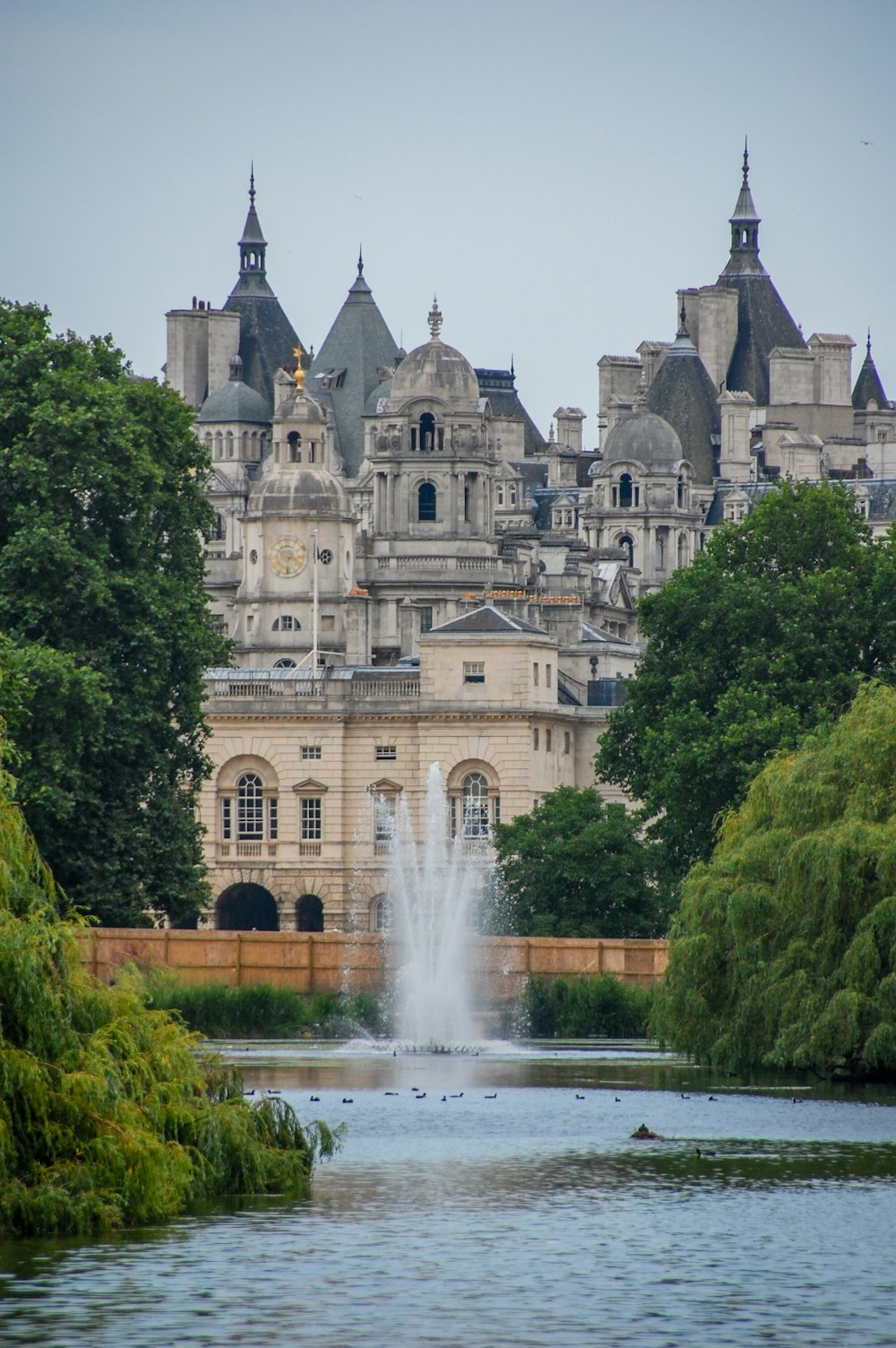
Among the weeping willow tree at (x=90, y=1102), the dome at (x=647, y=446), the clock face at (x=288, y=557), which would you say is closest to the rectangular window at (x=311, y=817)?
the clock face at (x=288, y=557)

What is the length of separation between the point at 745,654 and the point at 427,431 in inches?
2861

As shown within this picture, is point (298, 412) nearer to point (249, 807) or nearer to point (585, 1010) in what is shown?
point (249, 807)

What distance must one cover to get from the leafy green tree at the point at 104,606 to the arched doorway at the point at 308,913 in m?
37.3

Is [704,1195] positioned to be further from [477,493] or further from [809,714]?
[477,493]

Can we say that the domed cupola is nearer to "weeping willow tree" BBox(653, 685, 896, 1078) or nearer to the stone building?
the stone building

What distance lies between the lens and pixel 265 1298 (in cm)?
3369

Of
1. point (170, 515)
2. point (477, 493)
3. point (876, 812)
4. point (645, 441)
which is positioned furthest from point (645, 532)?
point (876, 812)

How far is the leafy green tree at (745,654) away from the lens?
274 feet

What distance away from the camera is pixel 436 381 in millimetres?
157250

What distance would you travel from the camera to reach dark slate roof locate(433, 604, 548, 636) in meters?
111

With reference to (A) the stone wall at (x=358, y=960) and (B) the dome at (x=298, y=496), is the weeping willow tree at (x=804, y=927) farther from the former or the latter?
(B) the dome at (x=298, y=496)

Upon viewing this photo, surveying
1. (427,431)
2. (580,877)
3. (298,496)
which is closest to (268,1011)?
(580,877)

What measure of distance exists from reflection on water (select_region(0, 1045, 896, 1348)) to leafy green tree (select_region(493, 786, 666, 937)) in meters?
40.1

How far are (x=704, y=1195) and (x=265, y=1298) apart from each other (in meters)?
8.67
